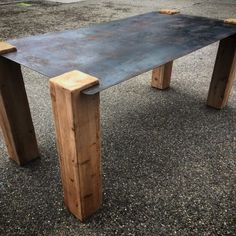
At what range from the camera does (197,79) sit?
8.95 feet

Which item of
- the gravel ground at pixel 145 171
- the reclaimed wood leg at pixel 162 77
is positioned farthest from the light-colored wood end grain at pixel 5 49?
the reclaimed wood leg at pixel 162 77

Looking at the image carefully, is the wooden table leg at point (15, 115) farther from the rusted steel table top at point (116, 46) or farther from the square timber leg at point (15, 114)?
the rusted steel table top at point (116, 46)

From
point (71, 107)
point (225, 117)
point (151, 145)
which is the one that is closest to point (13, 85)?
point (71, 107)

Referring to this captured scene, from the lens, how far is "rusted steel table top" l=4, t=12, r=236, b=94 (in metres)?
1.13

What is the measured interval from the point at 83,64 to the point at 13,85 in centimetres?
40

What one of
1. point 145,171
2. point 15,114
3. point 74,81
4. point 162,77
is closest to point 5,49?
point 15,114

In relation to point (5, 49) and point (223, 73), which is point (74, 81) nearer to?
point (5, 49)

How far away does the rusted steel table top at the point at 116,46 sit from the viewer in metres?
1.13

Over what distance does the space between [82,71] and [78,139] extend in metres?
0.28

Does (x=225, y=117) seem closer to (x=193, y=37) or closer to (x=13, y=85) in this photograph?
(x=193, y=37)

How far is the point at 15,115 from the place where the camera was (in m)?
1.41

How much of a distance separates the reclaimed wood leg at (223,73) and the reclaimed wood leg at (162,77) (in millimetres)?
421

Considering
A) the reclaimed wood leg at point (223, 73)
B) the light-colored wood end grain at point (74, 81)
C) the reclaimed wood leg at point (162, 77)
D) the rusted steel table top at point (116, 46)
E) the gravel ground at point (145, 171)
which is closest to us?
the light-colored wood end grain at point (74, 81)

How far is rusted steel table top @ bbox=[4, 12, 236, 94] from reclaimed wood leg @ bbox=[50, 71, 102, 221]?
2.5 inches
